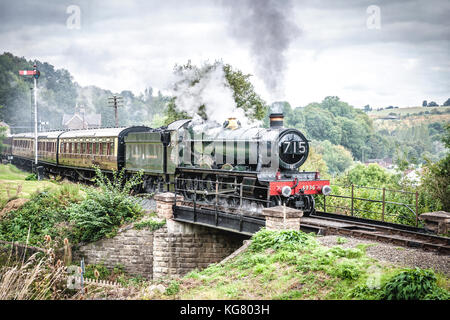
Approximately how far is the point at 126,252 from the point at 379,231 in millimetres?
7905

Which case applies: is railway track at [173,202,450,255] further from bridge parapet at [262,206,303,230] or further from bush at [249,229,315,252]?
bush at [249,229,315,252]

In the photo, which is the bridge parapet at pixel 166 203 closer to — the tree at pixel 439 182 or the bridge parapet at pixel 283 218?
the bridge parapet at pixel 283 218

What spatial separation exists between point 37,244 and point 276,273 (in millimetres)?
9548

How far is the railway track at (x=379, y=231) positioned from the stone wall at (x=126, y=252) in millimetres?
2620

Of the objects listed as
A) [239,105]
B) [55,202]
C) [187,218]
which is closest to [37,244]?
[55,202]

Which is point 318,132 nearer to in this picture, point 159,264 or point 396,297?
point 159,264

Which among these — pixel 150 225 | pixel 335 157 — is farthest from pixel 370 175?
pixel 150 225

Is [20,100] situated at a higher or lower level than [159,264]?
higher

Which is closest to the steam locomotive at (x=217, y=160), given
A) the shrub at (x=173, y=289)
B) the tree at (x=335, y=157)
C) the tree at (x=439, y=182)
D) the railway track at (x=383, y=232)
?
the railway track at (x=383, y=232)

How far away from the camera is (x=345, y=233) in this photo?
9977 mm

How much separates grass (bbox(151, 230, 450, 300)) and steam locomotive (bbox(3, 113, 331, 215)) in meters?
2.57

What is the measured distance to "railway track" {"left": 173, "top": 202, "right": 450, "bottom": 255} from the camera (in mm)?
8734

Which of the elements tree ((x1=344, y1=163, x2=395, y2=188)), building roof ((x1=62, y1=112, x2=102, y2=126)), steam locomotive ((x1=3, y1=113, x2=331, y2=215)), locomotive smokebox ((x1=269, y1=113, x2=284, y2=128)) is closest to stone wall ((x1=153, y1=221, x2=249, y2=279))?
steam locomotive ((x1=3, y1=113, x2=331, y2=215))

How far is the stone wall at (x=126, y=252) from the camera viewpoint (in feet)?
44.3
